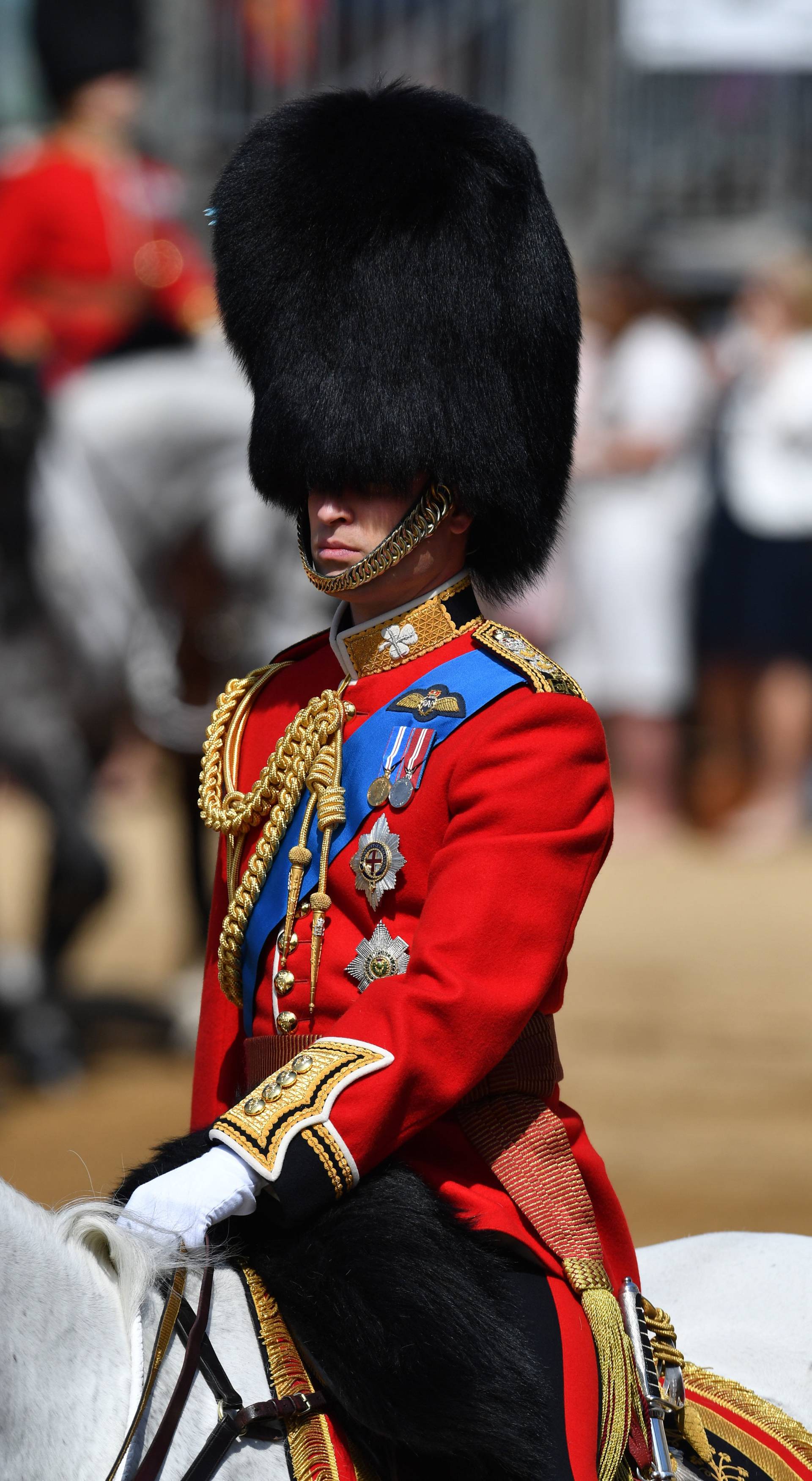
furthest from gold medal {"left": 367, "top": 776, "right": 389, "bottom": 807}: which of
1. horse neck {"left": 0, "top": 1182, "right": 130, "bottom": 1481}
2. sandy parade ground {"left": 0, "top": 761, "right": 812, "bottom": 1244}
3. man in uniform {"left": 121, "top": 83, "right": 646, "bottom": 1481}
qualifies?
sandy parade ground {"left": 0, "top": 761, "right": 812, "bottom": 1244}

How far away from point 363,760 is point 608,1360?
0.59 m

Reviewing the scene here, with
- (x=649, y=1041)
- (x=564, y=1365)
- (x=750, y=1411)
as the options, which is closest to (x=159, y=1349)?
(x=564, y=1365)

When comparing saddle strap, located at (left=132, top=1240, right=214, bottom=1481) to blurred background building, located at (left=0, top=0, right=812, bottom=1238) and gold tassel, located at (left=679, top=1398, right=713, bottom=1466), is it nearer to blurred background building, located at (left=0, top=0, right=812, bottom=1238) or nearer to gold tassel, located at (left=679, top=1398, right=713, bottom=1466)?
gold tassel, located at (left=679, top=1398, right=713, bottom=1466)

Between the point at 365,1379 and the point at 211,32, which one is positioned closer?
the point at 365,1379

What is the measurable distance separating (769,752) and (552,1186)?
7874 mm

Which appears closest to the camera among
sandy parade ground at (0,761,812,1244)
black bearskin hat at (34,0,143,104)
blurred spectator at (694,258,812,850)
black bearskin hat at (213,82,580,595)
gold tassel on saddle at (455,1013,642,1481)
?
gold tassel on saddle at (455,1013,642,1481)

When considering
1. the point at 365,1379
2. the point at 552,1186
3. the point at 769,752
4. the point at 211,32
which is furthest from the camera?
the point at 211,32

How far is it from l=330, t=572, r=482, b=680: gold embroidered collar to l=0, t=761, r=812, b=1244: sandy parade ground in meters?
1.54

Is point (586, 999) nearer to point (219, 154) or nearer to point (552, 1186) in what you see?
point (552, 1186)

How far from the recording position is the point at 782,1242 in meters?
2.24

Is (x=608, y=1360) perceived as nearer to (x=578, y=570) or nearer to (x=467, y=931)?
(x=467, y=931)

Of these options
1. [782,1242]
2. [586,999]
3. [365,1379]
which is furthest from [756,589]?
[365,1379]

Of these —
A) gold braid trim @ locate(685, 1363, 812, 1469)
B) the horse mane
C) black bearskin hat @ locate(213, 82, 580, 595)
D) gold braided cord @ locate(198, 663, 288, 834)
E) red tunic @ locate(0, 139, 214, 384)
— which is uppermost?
red tunic @ locate(0, 139, 214, 384)

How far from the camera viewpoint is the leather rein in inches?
57.6
